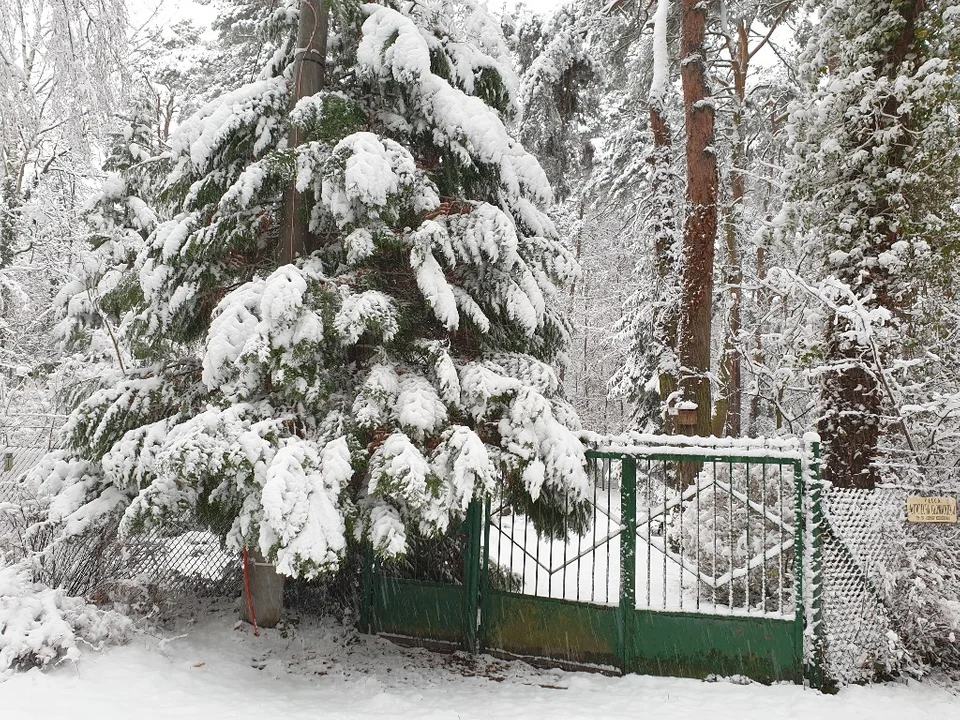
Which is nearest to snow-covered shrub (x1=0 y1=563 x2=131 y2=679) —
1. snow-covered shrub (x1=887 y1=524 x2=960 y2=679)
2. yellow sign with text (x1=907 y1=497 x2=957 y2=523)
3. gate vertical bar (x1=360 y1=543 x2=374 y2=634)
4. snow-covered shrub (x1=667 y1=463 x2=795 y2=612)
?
gate vertical bar (x1=360 y1=543 x2=374 y2=634)

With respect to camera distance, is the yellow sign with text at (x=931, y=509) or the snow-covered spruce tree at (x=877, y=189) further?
the snow-covered spruce tree at (x=877, y=189)

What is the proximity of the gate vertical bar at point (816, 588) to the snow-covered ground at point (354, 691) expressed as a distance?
0.17m

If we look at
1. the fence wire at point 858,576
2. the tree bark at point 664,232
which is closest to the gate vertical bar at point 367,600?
the fence wire at point 858,576

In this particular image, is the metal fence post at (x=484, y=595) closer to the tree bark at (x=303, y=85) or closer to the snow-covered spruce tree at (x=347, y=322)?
the snow-covered spruce tree at (x=347, y=322)

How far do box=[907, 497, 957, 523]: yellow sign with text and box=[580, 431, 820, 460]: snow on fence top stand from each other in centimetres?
89

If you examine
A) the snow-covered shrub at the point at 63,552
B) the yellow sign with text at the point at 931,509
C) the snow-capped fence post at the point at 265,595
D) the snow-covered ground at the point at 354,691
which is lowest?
the snow-covered ground at the point at 354,691

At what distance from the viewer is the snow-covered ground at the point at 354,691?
459 centimetres

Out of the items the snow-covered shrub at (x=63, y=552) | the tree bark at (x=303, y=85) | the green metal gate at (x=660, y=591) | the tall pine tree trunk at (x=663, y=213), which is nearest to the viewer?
the green metal gate at (x=660, y=591)

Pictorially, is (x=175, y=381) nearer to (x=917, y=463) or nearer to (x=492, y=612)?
(x=492, y=612)

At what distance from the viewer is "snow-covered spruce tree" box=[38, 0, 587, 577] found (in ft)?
15.8

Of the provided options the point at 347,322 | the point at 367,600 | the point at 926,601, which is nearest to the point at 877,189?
the point at 926,601

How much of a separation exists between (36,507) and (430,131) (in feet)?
15.8

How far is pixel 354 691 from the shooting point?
17.7 feet

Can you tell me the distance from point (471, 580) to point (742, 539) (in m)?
2.47
